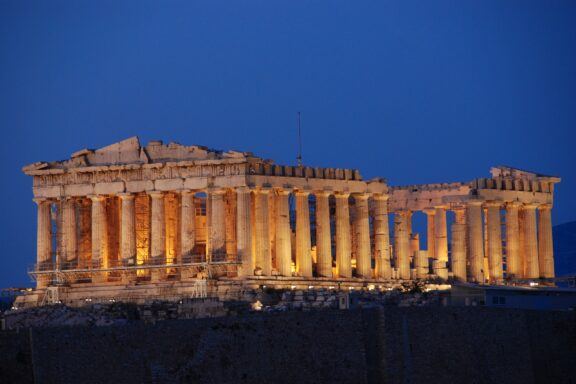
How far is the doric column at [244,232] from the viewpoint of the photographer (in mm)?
109688

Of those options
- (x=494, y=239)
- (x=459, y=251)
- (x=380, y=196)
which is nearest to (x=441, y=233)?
(x=459, y=251)

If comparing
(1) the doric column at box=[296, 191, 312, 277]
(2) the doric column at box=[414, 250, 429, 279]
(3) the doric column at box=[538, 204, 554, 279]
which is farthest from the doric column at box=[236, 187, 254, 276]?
(3) the doric column at box=[538, 204, 554, 279]

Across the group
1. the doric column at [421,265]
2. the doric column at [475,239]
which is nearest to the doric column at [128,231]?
the doric column at [421,265]

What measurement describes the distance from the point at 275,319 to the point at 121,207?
105 ft

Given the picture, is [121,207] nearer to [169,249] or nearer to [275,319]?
[169,249]

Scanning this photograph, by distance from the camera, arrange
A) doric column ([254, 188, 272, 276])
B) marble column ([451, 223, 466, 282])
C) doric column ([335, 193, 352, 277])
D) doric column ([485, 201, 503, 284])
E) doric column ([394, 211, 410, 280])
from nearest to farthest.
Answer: doric column ([254, 188, 272, 276]) → doric column ([335, 193, 352, 277]) → doric column ([394, 211, 410, 280]) → marble column ([451, 223, 466, 282]) → doric column ([485, 201, 503, 284])

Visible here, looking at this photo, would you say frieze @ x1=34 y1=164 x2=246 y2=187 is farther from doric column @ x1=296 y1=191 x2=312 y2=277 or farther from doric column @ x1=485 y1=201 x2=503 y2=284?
doric column @ x1=485 y1=201 x2=503 y2=284

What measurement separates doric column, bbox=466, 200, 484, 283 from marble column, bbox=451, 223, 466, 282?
1.78ft

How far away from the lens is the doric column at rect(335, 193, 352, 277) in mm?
116688

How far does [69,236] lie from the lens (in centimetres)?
11594

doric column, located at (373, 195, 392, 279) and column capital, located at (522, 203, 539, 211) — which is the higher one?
column capital, located at (522, 203, 539, 211)

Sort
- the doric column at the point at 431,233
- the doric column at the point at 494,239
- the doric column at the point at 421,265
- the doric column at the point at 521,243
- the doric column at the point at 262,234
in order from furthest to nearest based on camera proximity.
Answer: the doric column at the point at 431,233 < the doric column at the point at 521,243 < the doric column at the point at 494,239 < the doric column at the point at 421,265 < the doric column at the point at 262,234

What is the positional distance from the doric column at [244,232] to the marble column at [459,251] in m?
19.2

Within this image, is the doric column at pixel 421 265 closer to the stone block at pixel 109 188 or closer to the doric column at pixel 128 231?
the doric column at pixel 128 231
